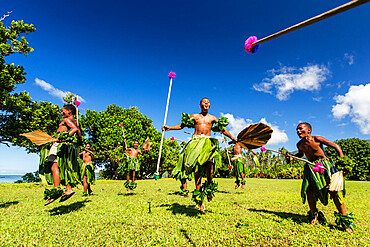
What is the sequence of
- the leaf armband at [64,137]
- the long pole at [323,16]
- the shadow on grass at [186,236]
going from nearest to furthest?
the long pole at [323,16]
the shadow on grass at [186,236]
the leaf armband at [64,137]

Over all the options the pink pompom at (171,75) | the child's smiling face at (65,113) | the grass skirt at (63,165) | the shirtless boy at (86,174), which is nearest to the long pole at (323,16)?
A: the pink pompom at (171,75)

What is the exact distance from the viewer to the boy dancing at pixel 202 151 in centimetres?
412

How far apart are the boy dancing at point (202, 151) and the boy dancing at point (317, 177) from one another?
156 cm

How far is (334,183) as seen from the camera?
11.6ft

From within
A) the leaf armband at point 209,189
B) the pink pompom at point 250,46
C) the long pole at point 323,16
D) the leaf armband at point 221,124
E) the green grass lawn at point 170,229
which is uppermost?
the leaf armband at point 221,124

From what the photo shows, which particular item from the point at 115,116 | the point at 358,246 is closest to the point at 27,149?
the point at 115,116

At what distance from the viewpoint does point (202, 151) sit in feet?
13.6

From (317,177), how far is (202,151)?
242cm

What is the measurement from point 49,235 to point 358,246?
195 inches

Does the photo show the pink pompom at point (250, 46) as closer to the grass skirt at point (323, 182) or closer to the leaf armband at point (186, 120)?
the leaf armband at point (186, 120)

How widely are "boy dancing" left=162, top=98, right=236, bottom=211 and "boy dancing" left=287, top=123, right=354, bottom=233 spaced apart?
1.56 metres

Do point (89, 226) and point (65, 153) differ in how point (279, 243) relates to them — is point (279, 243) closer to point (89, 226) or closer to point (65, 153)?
point (89, 226)

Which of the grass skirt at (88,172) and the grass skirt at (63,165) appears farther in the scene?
the grass skirt at (88,172)

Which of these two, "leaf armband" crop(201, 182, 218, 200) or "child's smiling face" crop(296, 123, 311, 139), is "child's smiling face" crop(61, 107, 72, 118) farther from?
"child's smiling face" crop(296, 123, 311, 139)
